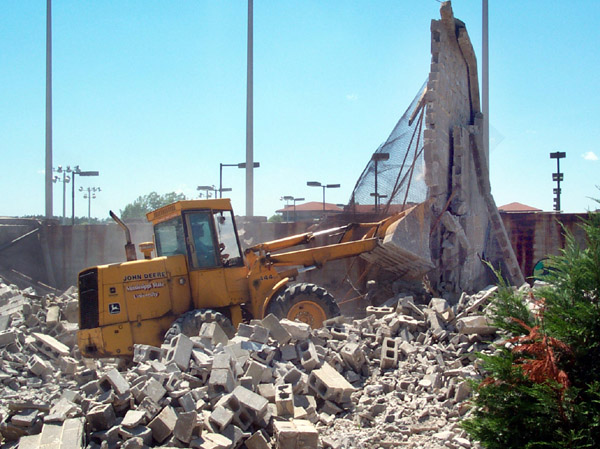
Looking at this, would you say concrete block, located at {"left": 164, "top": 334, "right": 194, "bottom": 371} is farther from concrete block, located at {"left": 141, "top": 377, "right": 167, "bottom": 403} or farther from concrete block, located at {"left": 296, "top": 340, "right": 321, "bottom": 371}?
concrete block, located at {"left": 296, "top": 340, "right": 321, "bottom": 371}

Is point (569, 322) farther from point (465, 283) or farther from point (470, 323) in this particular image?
point (465, 283)

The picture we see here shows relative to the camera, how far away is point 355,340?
771cm

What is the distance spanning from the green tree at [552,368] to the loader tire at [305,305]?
4888 millimetres

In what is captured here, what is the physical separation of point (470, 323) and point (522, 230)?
294 inches

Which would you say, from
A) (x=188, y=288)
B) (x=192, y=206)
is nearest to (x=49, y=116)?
(x=192, y=206)

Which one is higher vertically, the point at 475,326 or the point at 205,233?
the point at 205,233

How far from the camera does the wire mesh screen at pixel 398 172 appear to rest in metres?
10.9

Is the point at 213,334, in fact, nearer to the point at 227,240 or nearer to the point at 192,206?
the point at 227,240

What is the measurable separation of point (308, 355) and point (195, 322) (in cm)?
189

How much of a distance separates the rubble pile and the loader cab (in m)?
1.48

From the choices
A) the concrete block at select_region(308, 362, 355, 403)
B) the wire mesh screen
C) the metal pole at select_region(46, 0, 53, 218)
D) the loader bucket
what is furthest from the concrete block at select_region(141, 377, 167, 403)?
the metal pole at select_region(46, 0, 53, 218)

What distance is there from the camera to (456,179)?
10.9 m

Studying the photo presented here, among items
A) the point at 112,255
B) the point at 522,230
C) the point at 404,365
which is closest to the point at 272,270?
the point at 404,365

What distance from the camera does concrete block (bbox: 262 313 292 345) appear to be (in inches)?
279
